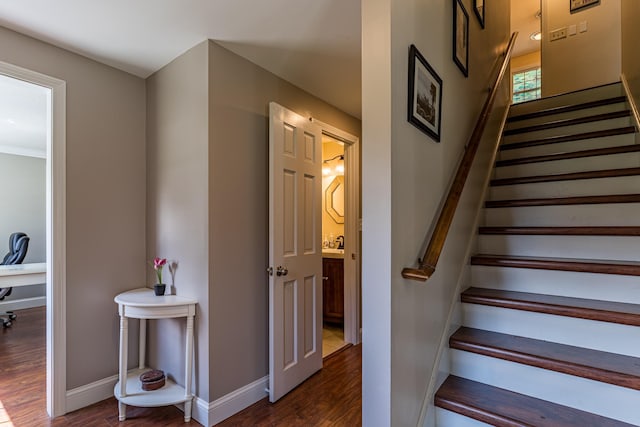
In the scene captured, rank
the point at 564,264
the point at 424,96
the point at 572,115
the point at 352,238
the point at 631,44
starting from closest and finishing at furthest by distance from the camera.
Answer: the point at 424,96 < the point at 564,264 < the point at 631,44 < the point at 572,115 < the point at 352,238

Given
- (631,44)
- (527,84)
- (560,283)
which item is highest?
(527,84)

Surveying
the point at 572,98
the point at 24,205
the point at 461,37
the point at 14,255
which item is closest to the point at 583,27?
the point at 572,98

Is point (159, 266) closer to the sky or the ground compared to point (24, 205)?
closer to the ground

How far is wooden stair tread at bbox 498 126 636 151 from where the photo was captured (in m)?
2.46

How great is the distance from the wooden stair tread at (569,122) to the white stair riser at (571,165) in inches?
26.5

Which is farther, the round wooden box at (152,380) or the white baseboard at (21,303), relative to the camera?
the white baseboard at (21,303)

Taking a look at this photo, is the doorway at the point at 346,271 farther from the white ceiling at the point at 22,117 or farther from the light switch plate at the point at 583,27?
Result: the light switch plate at the point at 583,27

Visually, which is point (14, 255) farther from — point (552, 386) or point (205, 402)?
point (552, 386)

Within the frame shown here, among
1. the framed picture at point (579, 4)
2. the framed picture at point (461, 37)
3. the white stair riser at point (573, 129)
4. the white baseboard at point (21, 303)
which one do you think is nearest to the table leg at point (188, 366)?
the framed picture at point (461, 37)

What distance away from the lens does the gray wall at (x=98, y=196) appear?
7.09ft

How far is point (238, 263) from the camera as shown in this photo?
7.26ft

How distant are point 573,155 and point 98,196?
3416 millimetres

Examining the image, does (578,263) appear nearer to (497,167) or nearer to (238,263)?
(497,167)

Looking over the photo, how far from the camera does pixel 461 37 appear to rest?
210cm
